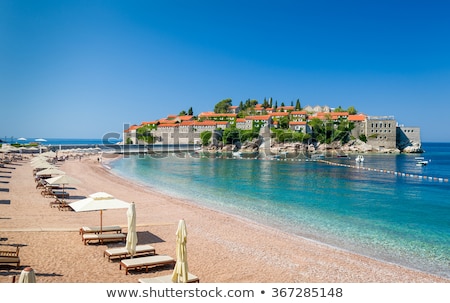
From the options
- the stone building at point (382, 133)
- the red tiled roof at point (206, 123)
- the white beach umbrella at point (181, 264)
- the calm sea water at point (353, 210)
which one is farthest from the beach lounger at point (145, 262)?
the red tiled roof at point (206, 123)

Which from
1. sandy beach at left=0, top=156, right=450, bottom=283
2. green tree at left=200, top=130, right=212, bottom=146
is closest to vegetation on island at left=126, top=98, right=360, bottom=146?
green tree at left=200, top=130, right=212, bottom=146

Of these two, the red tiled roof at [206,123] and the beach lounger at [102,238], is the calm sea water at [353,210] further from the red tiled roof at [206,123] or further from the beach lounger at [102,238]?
the red tiled roof at [206,123]

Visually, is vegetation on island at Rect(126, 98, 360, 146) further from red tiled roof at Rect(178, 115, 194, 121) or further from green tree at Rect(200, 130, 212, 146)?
red tiled roof at Rect(178, 115, 194, 121)

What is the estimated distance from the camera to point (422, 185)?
106ft

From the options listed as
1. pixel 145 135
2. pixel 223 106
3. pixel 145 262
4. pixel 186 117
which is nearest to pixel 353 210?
pixel 145 262

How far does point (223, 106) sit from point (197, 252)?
122m

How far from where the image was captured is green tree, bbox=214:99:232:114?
427 ft

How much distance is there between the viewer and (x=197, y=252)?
1042cm

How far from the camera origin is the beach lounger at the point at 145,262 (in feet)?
27.3

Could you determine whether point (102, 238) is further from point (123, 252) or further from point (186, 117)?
point (186, 117)
